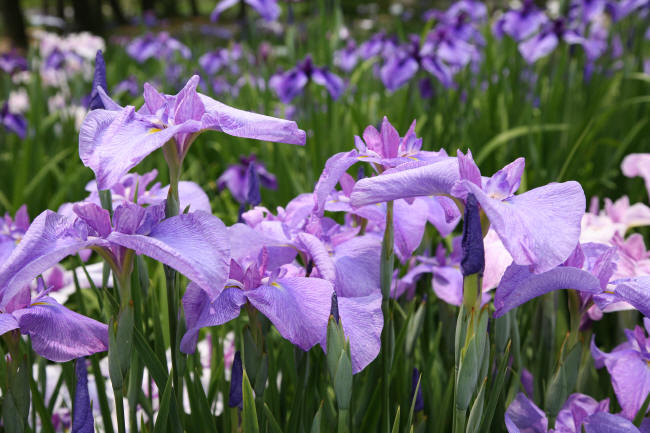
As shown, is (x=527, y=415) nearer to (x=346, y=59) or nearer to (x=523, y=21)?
(x=523, y=21)

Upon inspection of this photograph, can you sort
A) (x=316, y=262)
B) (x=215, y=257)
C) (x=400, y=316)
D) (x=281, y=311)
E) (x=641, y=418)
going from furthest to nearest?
(x=400, y=316)
(x=641, y=418)
(x=316, y=262)
(x=281, y=311)
(x=215, y=257)

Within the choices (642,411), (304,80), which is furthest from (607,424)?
(304,80)

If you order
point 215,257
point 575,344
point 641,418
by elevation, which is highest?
point 215,257

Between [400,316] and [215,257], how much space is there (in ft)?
2.52

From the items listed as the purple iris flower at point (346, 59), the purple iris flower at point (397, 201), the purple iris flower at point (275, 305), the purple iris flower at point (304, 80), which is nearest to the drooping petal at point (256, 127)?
the purple iris flower at point (397, 201)

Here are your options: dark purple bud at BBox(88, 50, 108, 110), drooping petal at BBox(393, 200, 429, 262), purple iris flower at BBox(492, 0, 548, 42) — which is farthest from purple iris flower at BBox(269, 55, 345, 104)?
drooping petal at BBox(393, 200, 429, 262)

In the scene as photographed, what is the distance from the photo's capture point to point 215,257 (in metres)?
0.80

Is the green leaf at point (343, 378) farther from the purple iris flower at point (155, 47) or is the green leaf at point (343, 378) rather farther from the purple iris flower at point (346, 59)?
the purple iris flower at point (155, 47)

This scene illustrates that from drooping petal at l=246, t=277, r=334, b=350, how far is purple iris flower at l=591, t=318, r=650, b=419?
1.91 ft

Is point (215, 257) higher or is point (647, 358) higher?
point (215, 257)

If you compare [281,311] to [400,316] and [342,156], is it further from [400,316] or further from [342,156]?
[400,316]

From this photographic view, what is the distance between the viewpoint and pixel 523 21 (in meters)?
3.66

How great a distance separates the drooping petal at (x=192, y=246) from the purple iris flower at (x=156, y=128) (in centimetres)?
9

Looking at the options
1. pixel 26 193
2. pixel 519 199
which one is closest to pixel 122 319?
pixel 519 199
